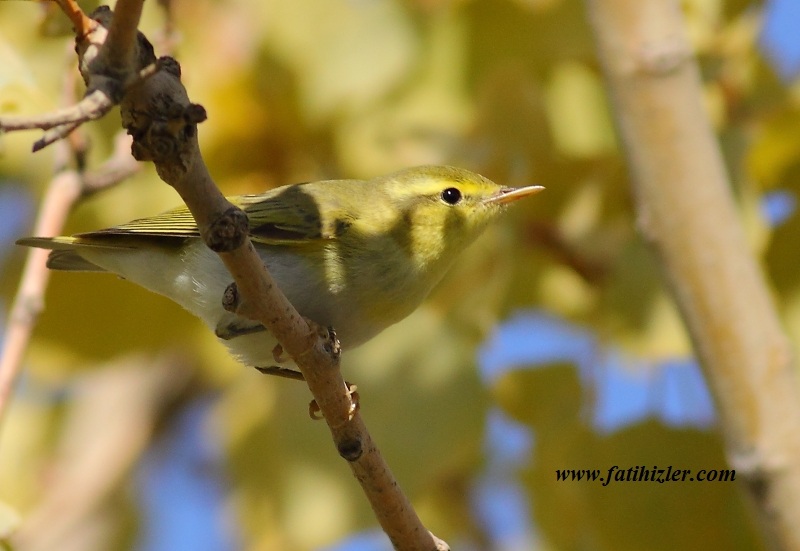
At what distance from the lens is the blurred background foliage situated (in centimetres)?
251

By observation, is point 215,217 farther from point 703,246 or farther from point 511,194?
point 511,194

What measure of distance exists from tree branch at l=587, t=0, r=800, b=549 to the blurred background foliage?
0.30 metres

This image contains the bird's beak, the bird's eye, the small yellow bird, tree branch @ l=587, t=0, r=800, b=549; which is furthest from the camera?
the bird's eye

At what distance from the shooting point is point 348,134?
9.69 feet

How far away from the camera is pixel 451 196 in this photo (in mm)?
2877

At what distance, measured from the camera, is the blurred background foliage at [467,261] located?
8.23 feet

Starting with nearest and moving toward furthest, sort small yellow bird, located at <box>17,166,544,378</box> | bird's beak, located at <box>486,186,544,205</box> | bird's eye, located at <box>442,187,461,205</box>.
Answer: small yellow bird, located at <box>17,166,544,378</box> < bird's beak, located at <box>486,186,544,205</box> < bird's eye, located at <box>442,187,461,205</box>

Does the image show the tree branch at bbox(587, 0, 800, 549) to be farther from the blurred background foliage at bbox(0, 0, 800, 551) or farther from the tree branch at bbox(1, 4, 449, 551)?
the tree branch at bbox(1, 4, 449, 551)

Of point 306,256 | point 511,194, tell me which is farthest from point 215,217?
point 511,194

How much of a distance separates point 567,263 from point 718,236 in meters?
0.64

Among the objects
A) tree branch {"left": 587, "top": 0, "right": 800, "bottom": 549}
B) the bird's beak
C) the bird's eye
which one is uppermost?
the bird's eye

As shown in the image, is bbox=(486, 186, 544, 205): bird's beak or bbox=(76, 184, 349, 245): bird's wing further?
bbox=(486, 186, 544, 205): bird's beak

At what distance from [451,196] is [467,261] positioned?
0.20 metres

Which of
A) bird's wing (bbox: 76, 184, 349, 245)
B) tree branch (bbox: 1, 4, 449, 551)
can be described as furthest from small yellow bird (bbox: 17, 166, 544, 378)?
tree branch (bbox: 1, 4, 449, 551)
